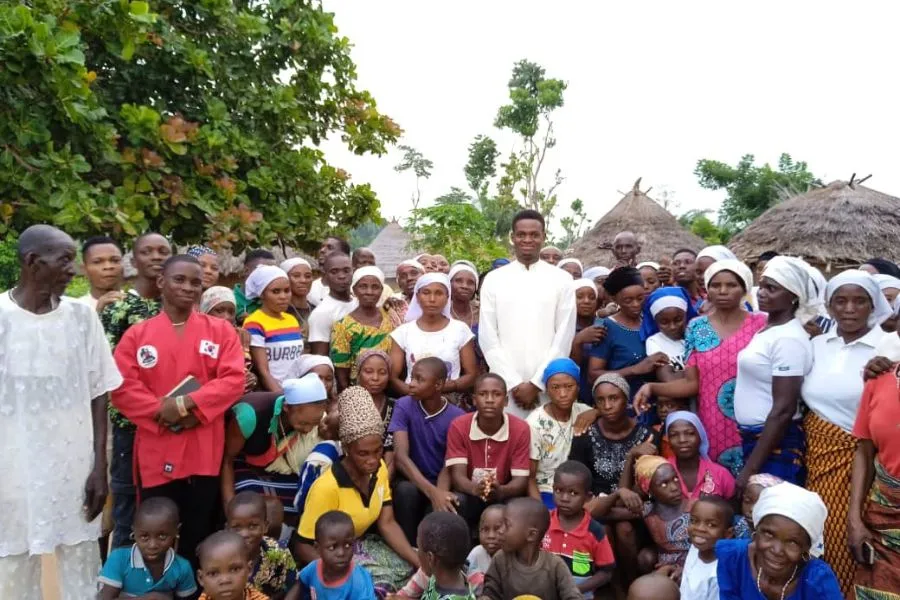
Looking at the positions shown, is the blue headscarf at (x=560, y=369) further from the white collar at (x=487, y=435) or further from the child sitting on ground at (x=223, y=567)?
the child sitting on ground at (x=223, y=567)

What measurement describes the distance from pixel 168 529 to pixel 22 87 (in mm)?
3045

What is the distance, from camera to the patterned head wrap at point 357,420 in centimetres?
369

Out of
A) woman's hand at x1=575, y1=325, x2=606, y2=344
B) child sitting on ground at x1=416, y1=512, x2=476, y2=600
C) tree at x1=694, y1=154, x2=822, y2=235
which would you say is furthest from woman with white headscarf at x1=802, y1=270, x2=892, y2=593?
tree at x1=694, y1=154, x2=822, y2=235

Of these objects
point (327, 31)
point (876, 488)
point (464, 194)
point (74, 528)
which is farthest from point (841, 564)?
point (464, 194)

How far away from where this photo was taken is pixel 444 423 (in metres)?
4.29

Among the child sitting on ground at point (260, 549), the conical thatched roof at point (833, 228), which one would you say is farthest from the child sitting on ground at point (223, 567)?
the conical thatched roof at point (833, 228)

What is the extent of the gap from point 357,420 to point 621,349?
1.90 metres

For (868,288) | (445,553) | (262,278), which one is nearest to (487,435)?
(445,553)

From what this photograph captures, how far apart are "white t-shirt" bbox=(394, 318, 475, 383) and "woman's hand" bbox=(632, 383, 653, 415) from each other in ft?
3.79

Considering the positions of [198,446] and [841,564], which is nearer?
[841,564]

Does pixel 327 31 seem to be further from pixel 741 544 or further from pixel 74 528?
pixel 741 544

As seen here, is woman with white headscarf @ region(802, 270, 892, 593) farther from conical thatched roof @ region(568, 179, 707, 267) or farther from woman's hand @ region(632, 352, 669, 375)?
conical thatched roof @ region(568, 179, 707, 267)

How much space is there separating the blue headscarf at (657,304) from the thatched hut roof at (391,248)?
16.1 m

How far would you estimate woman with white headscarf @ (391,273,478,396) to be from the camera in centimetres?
461
